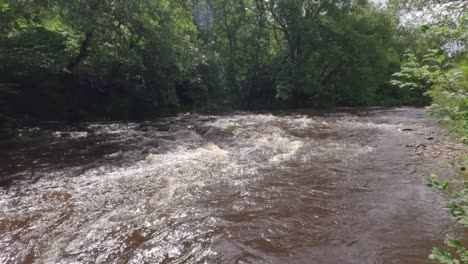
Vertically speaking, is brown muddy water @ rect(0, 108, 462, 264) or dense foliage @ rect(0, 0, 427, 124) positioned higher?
dense foliage @ rect(0, 0, 427, 124)

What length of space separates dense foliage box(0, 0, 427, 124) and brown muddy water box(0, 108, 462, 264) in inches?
234

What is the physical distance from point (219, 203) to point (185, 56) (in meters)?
14.0

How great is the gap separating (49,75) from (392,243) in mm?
17150

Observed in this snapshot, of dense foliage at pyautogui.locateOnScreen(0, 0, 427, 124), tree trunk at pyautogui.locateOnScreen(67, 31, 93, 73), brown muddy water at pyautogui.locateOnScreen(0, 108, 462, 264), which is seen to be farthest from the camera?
tree trunk at pyautogui.locateOnScreen(67, 31, 93, 73)

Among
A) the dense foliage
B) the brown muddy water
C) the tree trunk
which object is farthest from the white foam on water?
the tree trunk

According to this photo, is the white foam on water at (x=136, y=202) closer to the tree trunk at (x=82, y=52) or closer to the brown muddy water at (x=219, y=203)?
the brown muddy water at (x=219, y=203)

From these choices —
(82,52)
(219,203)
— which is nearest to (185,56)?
(82,52)

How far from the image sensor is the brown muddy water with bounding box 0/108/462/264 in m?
4.09

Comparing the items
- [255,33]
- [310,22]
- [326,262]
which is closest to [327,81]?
[310,22]

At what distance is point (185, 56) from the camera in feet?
59.0

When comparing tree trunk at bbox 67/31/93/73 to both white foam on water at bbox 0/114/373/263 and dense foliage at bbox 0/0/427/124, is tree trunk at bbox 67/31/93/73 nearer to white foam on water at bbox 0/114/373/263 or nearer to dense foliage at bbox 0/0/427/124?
dense foliage at bbox 0/0/427/124

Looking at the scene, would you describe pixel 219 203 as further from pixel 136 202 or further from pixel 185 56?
pixel 185 56

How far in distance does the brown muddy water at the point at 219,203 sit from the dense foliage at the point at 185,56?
5948 mm

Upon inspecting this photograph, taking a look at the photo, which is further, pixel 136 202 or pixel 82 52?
pixel 82 52
